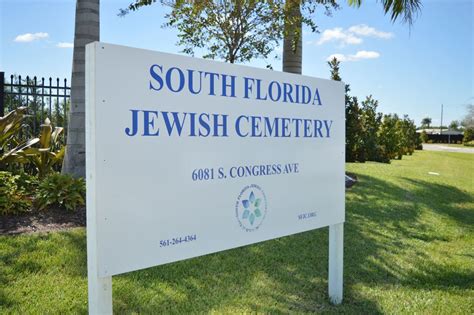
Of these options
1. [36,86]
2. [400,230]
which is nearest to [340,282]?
[400,230]

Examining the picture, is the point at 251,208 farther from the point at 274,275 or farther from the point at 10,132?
the point at 10,132

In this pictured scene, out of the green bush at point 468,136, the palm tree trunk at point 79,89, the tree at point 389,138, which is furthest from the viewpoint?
the green bush at point 468,136

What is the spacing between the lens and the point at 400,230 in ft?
21.4

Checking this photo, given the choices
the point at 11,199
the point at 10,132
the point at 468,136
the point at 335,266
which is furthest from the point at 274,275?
the point at 468,136

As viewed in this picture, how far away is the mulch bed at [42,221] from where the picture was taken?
512cm

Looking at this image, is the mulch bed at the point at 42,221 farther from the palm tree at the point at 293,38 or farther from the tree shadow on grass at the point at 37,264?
the palm tree at the point at 293,38

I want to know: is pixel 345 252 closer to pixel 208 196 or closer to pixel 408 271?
pixel 408 271

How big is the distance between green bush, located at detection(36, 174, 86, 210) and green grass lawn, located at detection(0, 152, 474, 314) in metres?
0.82

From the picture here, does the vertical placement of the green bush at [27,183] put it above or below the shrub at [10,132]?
below

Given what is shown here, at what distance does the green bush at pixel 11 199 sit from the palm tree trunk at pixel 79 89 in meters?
0.78

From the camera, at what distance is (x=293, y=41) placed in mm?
8461

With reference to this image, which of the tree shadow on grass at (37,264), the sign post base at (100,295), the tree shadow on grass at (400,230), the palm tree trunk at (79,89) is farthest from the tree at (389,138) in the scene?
the sign post base at (100,295)

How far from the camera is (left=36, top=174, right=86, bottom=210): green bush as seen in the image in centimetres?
572

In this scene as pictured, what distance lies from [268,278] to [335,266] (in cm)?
68
